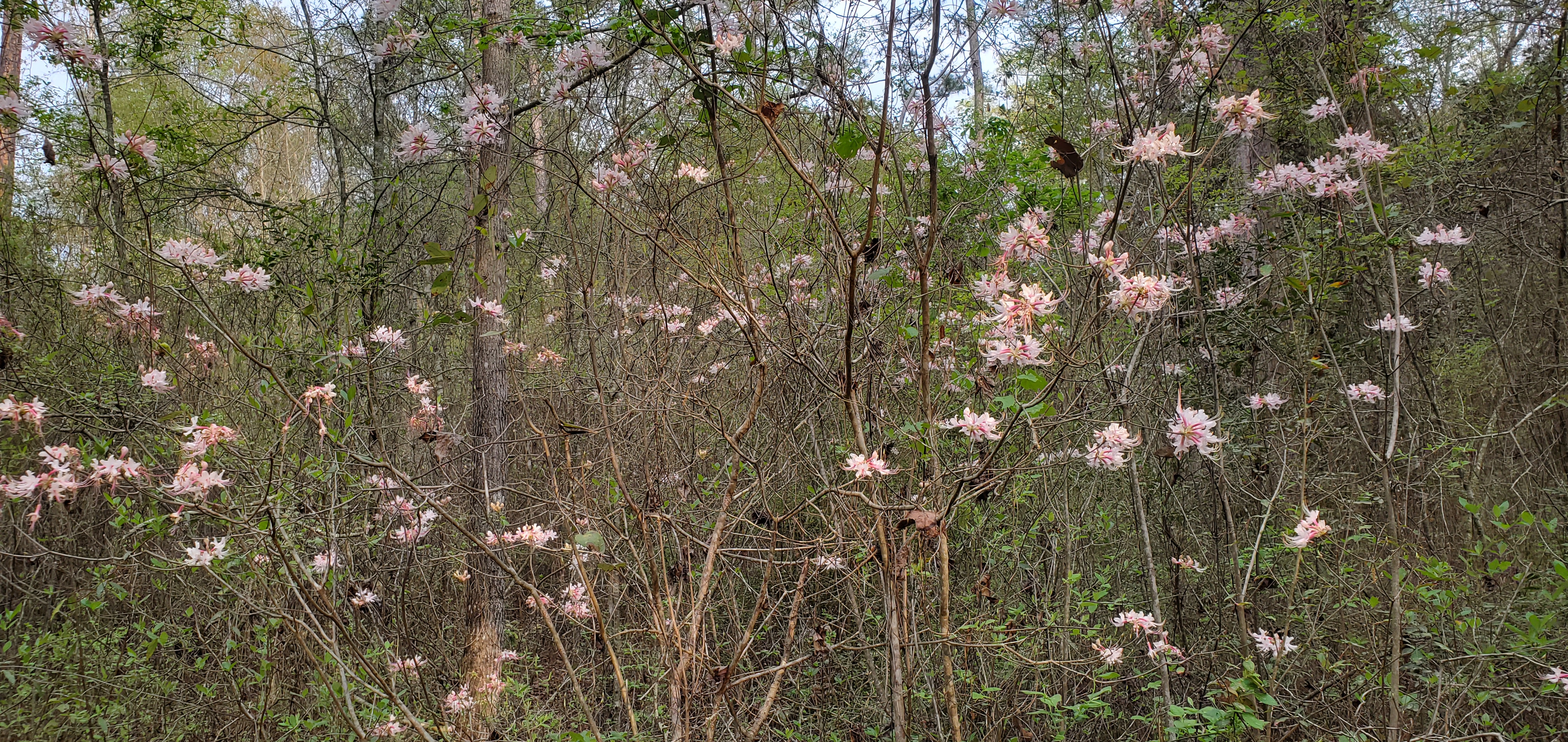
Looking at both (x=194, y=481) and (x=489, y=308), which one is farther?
(x=489, y=308)

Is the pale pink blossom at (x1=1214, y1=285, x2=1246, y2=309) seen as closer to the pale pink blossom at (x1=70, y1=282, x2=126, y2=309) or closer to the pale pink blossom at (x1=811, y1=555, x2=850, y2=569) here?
the pale pink blossom at (x1=811, y1=555, x2=850, y2=569)

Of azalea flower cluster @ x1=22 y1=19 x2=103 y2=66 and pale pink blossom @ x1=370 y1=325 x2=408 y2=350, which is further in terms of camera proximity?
pale pink blossom @ x1=370 y1=325 x2=408 y2=350

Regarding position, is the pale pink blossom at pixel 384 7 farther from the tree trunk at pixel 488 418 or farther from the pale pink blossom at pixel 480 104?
the pale pink blossom at pixel 480 104

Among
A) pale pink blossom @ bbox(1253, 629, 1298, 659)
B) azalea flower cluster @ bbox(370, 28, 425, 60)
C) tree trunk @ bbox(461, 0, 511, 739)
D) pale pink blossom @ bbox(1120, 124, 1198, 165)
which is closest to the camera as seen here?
pale pink blossom @ bbox(1120, 124, 1198, 165)

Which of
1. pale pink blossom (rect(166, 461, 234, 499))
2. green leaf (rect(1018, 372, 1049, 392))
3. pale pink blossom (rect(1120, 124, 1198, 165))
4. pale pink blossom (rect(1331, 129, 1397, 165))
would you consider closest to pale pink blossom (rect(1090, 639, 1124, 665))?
green leaf (rect(1018, 372, 1049, 392))

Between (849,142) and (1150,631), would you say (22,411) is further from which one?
(1150,631)

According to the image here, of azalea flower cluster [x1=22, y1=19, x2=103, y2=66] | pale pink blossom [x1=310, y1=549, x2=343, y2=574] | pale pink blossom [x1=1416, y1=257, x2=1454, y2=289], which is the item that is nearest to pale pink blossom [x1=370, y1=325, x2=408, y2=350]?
pale pink blossom [x1=310, y1=549, x2=343, y2=574]

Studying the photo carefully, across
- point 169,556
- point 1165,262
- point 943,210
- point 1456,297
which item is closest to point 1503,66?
point 1456,297

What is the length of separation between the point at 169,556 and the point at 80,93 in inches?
100

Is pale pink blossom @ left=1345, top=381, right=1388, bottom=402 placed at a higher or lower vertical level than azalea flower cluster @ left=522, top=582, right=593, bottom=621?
higher

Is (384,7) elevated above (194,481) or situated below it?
above

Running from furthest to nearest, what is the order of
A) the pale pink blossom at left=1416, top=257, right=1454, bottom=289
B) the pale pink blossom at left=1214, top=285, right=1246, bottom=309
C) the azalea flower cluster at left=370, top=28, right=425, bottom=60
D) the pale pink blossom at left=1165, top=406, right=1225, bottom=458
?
the azalea flower cluster at left=370, top=28, right=425, bottom=60 → the pale pink blossom at left=1214, top=285, right=1246, bottom=309 → the pale pink blossom at left=1416, top=257, right=1454, bottom=289 → the pale pink blossom at left=1165, top=406, right=1225, bottom=458

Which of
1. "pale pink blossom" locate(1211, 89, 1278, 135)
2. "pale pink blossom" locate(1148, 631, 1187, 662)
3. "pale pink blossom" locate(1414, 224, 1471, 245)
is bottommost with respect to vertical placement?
"pale pink blossom" locate(1148, 631, 1187, 662)

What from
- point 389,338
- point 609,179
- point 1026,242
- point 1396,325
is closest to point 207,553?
point 389,338
